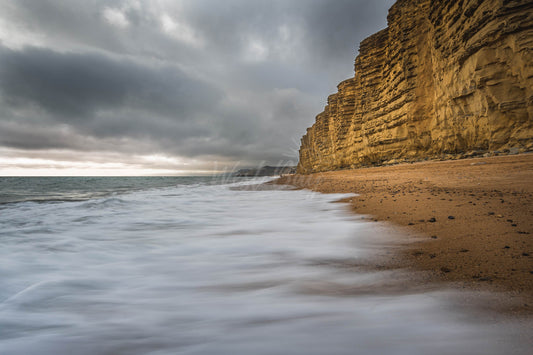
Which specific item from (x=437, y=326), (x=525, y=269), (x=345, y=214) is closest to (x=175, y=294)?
(x=437, y=326)

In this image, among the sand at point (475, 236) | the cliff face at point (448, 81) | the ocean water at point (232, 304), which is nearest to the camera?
the ocean water at point (232, 304)

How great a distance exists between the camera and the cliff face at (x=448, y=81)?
8039mm

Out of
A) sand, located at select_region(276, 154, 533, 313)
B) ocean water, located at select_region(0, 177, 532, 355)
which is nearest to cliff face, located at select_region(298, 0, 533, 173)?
sand, located at select_region(276, 154, 533, 313)

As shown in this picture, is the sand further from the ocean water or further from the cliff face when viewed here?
the cliff face

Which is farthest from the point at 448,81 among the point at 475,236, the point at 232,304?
the point at 232,304

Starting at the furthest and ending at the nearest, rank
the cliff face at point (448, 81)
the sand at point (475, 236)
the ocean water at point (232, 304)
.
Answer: the cliff face at point (448, 81) < the sand at point (475, 236) < the ocean water at point (232, 304)

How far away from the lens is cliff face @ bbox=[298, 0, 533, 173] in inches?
316

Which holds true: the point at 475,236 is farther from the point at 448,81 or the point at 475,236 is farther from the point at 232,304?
the point at 448,81

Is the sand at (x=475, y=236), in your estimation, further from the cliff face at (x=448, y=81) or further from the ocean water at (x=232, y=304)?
the cliff face at (x=448, y=81)

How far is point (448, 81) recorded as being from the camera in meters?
11.0

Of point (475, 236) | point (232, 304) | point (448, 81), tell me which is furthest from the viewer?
point (448, 81)

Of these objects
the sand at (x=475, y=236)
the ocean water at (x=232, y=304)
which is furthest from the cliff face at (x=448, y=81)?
the ocean water at (x=232, y=304)

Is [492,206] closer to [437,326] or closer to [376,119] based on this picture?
[437,326]

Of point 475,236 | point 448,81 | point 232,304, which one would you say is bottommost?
point 232,304
